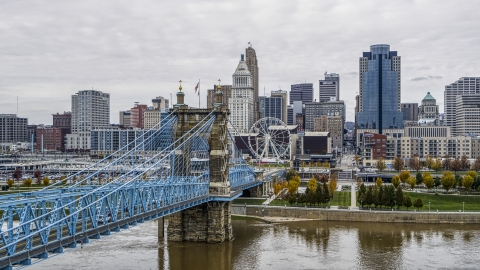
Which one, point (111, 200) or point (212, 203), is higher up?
point (111, 200)

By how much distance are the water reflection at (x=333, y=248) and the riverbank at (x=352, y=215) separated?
1720mm

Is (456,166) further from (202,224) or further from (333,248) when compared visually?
(202,224)

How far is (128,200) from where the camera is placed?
44.9 m

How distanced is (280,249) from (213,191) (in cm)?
850

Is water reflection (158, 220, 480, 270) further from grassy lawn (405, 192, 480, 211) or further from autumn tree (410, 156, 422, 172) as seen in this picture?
autumn tree (410, 156, 422, 172)

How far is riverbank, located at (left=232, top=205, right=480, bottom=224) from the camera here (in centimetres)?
6956

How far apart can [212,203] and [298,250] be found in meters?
9.22

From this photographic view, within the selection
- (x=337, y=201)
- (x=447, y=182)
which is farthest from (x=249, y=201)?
(x=447, y=182)

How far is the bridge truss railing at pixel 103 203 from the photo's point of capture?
30.3m

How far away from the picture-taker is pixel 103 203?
3762 centimetres

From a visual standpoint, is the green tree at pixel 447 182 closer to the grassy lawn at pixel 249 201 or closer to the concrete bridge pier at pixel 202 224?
the grassy lawn at pixel 249 201

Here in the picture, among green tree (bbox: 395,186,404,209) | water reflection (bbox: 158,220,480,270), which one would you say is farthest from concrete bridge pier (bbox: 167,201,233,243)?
green tree (bbox: 395,186,404,209)

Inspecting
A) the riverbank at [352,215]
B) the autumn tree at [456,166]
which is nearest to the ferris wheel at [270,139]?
the autumn tree at [456,166]

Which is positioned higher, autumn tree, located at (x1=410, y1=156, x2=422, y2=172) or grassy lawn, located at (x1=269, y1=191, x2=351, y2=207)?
autumn tree, located at (x1=410, y1=156, x2=422, y2=172)
